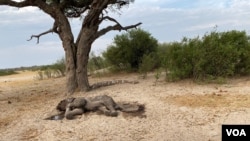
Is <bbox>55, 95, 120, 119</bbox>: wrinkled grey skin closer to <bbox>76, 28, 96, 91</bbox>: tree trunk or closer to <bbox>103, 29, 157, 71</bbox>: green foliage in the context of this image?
<bbox>76, 28, 96, 91</bbox>: tree trunk

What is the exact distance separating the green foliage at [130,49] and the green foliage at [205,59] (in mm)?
5184

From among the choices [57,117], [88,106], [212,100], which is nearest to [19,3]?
[57,117]

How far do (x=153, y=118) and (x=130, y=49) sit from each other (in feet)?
33.1

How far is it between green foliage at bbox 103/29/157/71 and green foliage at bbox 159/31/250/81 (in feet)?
17.0

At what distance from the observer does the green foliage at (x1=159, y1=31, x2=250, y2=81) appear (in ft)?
45.3

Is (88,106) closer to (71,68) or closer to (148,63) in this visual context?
(71,68)

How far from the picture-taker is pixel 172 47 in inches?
575

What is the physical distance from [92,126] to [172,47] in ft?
19.6

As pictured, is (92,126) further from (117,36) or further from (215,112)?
(117,36)

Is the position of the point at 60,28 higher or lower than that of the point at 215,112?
higher

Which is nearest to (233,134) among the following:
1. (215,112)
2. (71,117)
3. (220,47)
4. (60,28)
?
(215,112)

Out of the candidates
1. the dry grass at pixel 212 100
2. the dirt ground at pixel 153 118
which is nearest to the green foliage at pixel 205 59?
the dirt ground at pixel 153 118

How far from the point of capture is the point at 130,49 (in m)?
19.7

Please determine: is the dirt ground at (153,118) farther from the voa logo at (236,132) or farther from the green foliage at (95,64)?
the green foliage at (95,64)
